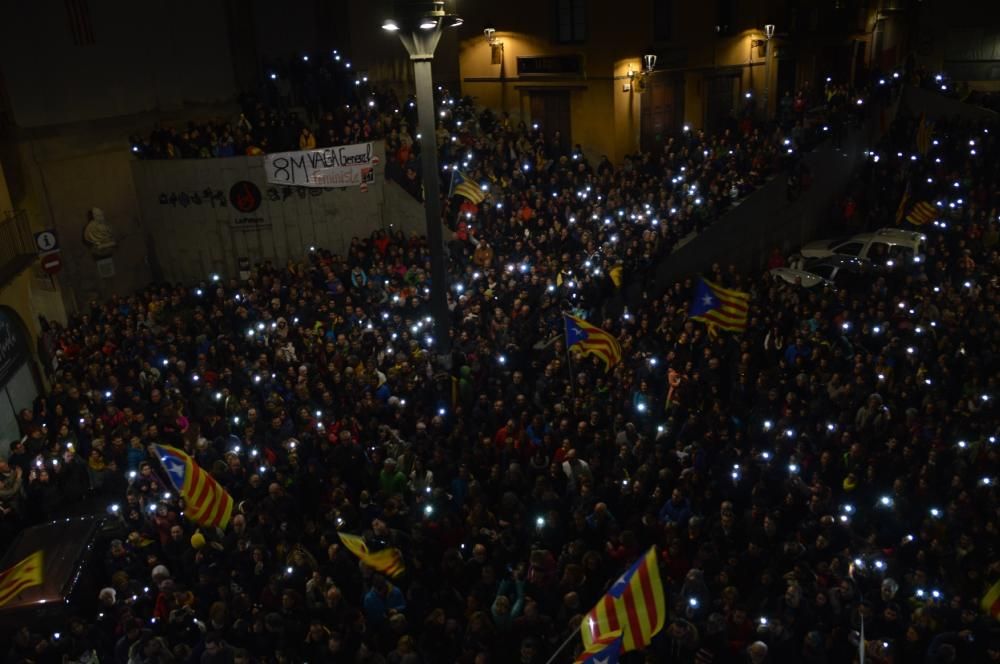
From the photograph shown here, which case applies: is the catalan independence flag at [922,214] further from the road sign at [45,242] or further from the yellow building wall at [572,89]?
the road sign at [45,242]

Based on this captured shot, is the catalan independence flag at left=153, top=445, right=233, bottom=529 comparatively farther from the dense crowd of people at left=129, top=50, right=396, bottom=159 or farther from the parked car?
the parked car

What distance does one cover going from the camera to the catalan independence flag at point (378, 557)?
898 cm

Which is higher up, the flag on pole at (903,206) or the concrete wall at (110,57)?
the concrete wall at (110,57)

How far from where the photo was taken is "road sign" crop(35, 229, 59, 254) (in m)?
16.3

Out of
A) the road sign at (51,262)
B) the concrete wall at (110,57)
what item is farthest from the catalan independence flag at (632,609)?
the concrete wall at (110,57)

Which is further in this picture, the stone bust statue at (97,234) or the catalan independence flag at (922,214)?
the catalan independence flag at (922,214)

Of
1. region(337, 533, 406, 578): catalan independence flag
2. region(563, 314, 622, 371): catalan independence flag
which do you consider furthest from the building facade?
region(337, 533, 406, 578): catalan independence flag

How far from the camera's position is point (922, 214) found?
70.3 feet

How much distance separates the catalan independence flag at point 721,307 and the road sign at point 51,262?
496 inches

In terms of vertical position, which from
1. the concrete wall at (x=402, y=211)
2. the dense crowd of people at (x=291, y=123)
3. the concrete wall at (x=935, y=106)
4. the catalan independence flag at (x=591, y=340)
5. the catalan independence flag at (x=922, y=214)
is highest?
the dense crowd of people at (x=291, y=123)

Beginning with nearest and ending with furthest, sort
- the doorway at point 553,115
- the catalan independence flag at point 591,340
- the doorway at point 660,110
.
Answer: the catalan independence flag at point 591,340
the doorway at point 660,110
the doorway at point 553,115

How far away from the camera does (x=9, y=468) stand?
12.0m

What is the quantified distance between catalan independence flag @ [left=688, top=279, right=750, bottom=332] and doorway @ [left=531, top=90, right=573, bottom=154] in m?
13.6

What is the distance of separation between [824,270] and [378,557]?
1558 cm
